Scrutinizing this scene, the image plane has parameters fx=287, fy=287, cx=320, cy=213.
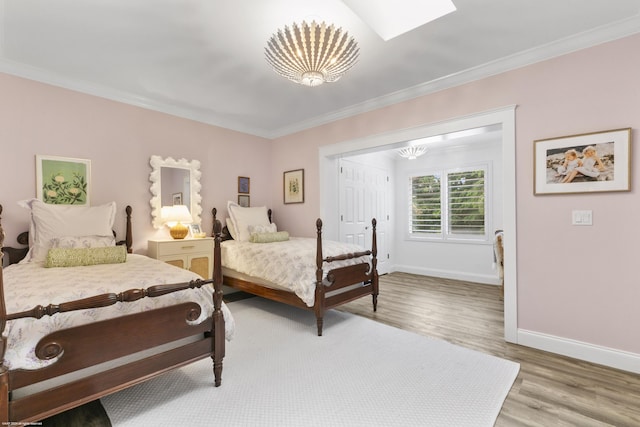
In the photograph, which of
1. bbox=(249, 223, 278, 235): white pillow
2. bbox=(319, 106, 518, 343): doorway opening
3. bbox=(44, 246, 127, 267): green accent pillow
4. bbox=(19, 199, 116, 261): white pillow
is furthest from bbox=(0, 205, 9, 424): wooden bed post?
bbox=(319, 106, 518, 343): doorway opening

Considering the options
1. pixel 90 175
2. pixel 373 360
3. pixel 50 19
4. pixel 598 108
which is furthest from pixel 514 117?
pixel 90 175

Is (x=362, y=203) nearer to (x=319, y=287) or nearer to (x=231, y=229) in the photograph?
(x=231, y=229)

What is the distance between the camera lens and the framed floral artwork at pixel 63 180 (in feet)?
10.1

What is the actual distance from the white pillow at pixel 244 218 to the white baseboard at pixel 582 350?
139 inches

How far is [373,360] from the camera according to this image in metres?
2.40

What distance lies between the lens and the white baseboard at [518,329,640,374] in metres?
2.27

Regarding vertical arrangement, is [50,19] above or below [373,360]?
above

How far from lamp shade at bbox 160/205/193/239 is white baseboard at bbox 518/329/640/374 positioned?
4.04 meters

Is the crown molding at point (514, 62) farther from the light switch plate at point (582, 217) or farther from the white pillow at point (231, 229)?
the white pillow at point (231, 229)

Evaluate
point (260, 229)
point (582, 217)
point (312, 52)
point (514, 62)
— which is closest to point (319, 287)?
point (260, 229)

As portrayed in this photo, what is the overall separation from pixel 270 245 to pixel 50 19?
281 centimetres

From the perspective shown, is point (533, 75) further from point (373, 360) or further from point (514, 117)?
point (373, 360)

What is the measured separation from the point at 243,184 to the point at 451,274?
165 inches

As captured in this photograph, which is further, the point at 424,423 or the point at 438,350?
the point at 438,350
